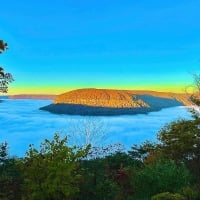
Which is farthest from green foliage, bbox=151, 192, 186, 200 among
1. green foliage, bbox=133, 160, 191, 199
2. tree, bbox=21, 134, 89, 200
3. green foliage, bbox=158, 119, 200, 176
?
green foliage, bbox=158, 119, 200, 176

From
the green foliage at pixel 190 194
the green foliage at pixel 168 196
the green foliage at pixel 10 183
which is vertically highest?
the green foliage at pixel 168 196

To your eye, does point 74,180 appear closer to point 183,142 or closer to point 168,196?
point 168,196

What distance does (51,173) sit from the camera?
1448cm

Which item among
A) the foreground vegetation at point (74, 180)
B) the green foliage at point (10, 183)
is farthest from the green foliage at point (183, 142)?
the green foliage at point (10, 183)

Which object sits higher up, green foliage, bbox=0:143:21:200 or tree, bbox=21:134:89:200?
tree, bbox=21:134:89:200

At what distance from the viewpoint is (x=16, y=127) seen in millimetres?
170125

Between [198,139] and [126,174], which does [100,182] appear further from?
[198,139]

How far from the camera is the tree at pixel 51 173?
14.6 metres

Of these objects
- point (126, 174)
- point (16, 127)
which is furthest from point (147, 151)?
point (16, 127)

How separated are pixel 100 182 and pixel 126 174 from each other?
191 inches

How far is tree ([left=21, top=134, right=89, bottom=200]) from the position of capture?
1457 centimetres

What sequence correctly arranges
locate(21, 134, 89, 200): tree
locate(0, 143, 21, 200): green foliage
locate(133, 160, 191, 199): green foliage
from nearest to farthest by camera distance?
1. locate(21, 134, 89, 200): tree
2. locate(133, 160, 191, 199): green foliage
3. locate(0, 143, 21, 200): green foliage

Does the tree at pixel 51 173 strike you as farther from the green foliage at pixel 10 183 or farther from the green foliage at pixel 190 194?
the green foliage at pixel 190 194

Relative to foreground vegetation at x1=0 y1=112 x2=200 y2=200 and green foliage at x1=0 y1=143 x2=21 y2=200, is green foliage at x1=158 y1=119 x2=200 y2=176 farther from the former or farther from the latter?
green foliage at x1=0 y1=143 x2=21 y2=200
